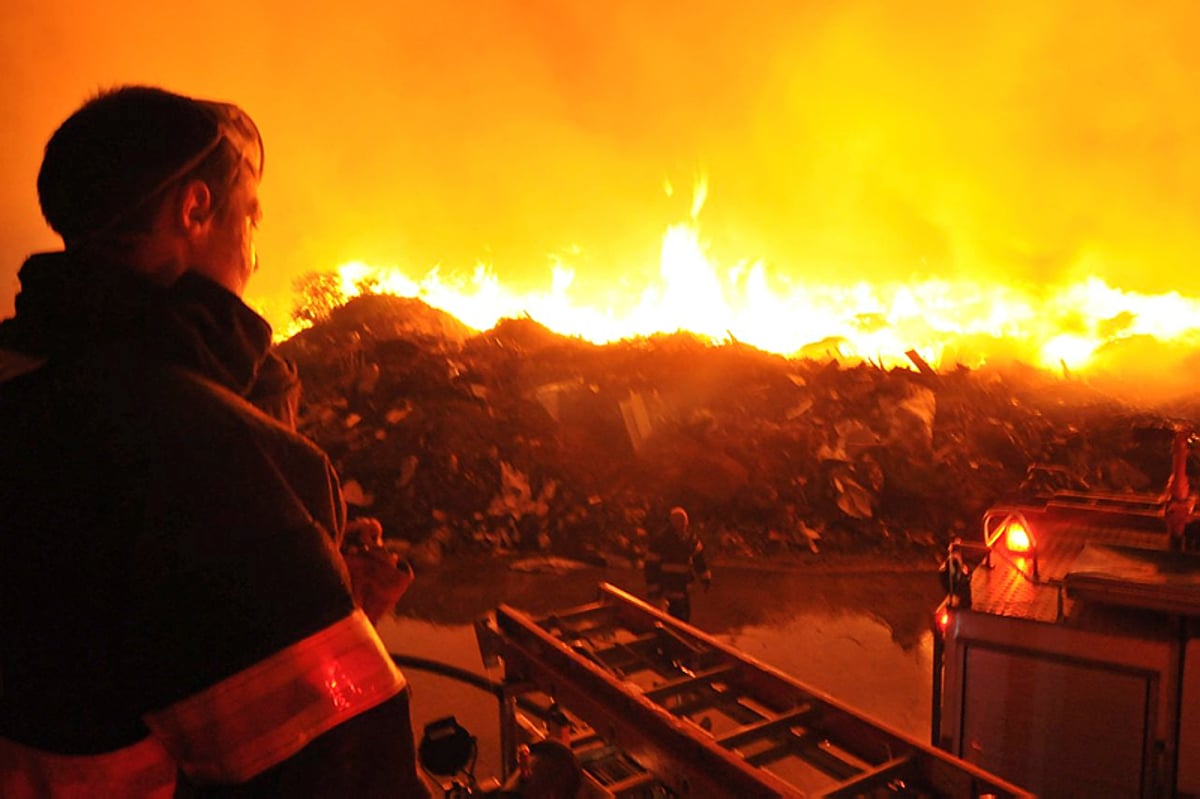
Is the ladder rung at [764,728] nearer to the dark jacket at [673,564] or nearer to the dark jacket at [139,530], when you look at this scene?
the dark jacket at [139,530]

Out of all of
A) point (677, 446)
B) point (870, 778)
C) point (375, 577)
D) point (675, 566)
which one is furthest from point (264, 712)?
point (677, 446)

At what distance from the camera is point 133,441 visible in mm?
869

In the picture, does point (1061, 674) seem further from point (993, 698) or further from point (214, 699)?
point (214, 699)

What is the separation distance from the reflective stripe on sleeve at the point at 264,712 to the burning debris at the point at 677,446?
1121cm

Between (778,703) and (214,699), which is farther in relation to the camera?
(778,703)

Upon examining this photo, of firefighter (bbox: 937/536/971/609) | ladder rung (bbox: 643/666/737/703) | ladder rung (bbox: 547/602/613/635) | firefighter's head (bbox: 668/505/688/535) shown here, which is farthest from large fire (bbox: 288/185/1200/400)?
ladder rung (bbox: 643/666/737/703)

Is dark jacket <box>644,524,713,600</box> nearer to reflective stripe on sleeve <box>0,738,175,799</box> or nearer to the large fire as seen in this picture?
reflective stripe on sleeve <box>0,738,175,799</box>

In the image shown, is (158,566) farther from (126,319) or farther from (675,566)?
(675,566)

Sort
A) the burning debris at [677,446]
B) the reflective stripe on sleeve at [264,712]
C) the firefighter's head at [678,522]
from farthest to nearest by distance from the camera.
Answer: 1. the burning debris at [677,446]
2. the firefighter's head at [678,522]
3. the reflective stripe on sleeve at [264,712]

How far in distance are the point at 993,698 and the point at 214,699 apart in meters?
4.08

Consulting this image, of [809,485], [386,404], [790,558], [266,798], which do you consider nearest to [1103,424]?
[809,485]

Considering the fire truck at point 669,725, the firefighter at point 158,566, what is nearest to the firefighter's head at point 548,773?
the fire truck at point 669,725

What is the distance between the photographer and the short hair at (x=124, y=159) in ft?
3.46

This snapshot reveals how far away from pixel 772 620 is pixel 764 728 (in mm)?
6150
